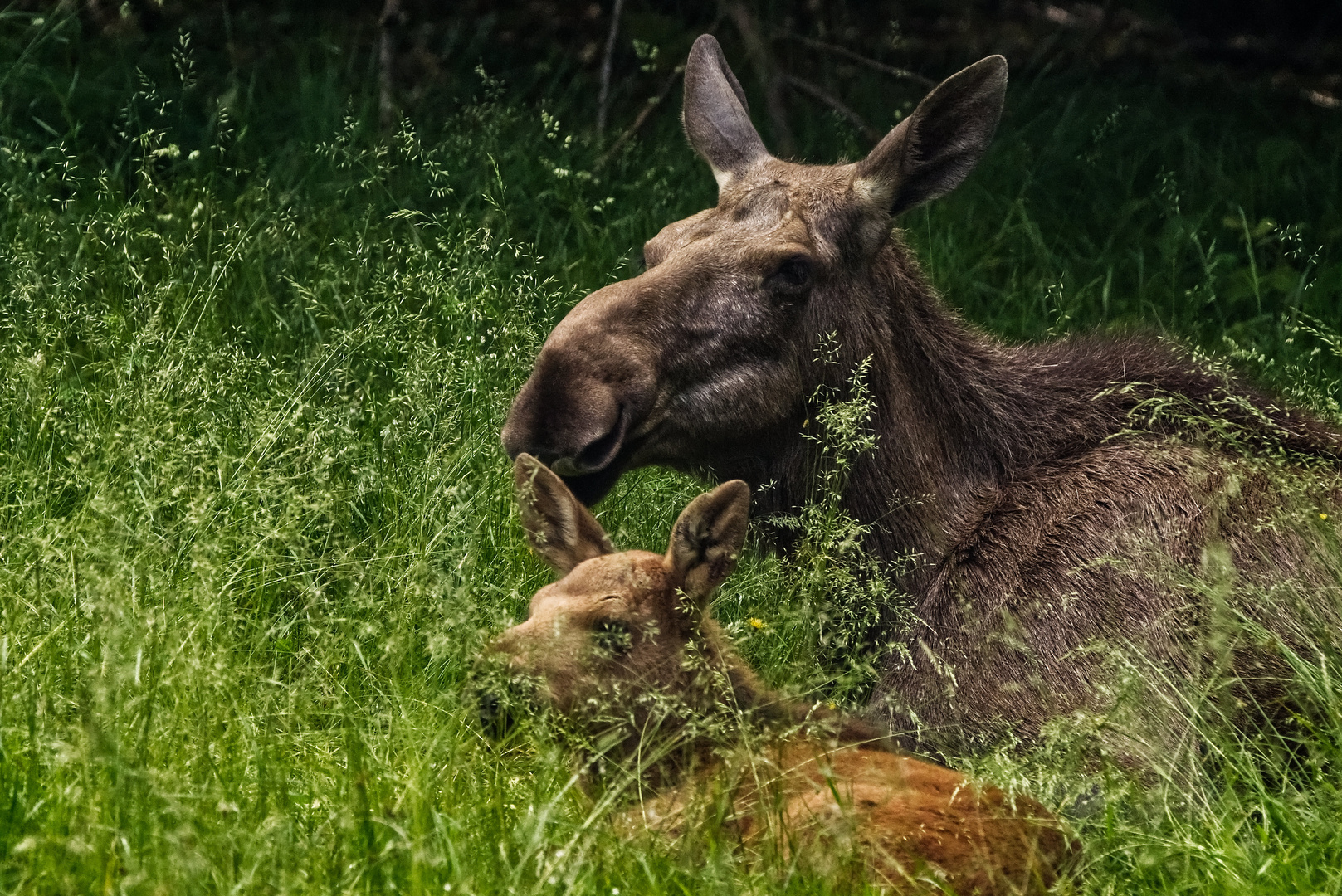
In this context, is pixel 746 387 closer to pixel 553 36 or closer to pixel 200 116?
pixel 200 116

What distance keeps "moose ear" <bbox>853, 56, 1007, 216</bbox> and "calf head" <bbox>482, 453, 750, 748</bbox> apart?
128 centimetres

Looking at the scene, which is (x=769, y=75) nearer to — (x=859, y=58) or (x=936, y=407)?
(x=859, y=58)

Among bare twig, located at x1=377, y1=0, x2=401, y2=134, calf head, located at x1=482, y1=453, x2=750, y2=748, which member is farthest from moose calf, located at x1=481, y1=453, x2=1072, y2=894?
bare twig, located at x1=377, y1=0, x2=401, y2=134

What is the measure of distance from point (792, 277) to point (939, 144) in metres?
0.68

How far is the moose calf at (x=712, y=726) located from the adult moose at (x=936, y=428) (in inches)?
15.0

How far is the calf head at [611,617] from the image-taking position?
382 cm

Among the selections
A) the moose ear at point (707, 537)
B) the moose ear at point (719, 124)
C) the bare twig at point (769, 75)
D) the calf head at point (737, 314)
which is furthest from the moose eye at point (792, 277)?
the bare twig at point (769, 75)

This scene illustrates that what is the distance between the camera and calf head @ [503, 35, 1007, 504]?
443 centimetres

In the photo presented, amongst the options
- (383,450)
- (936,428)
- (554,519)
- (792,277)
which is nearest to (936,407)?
(936,428)

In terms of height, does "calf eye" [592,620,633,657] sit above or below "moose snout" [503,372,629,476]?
below

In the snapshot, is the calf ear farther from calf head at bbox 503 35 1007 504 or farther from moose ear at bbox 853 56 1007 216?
moose ear at bbox 853 56 1007 216

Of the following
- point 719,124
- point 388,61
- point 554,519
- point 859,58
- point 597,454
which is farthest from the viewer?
point 388,61

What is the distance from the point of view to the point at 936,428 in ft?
16.5

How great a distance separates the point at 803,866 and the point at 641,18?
18.0 ft
